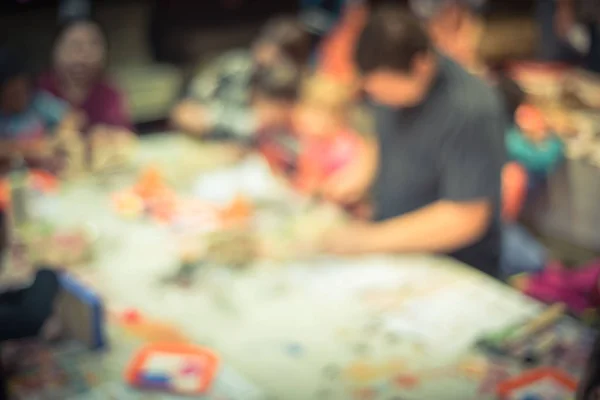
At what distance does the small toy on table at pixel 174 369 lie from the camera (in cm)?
153

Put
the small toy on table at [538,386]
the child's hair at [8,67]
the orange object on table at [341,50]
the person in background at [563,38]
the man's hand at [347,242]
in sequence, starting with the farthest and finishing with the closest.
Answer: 1. the orange object on table at [341,50]
2. the child's hair at [8,67]
3. the person in background at [563,38]
4. the man's hand at [347,242]
5. the small toy on table at [538,386]

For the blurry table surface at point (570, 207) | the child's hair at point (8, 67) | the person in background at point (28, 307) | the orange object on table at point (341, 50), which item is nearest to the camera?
the person in background at point (28, 307)

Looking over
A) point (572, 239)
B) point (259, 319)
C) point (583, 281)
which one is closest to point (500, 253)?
point (583, 281)

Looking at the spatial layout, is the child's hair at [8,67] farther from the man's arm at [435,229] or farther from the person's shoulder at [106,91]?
the man's arm at [435,229]

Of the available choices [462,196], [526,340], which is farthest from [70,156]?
[526,340]

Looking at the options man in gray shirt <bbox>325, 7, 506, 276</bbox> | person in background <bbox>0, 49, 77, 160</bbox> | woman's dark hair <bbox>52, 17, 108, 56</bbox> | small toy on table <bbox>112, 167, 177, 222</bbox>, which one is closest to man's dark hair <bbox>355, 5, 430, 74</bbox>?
man in gray shirt <bbox>325, 7, 506, 276</bbox>

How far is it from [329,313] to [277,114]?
1.05 meters

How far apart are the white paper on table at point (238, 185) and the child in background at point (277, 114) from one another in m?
0.09

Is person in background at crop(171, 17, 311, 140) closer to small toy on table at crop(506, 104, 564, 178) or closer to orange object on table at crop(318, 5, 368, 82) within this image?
orange object on table at crop(318, 5, 368, 82)

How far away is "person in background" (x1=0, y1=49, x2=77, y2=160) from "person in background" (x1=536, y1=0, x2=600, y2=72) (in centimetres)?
190

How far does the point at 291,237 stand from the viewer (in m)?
2.14

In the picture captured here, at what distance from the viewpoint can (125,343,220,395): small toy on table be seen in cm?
153

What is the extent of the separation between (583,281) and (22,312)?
1.58 meters

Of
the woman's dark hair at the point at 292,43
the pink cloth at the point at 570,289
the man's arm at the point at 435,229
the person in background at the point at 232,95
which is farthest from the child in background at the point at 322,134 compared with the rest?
the pink cloth at the point at 570,289
